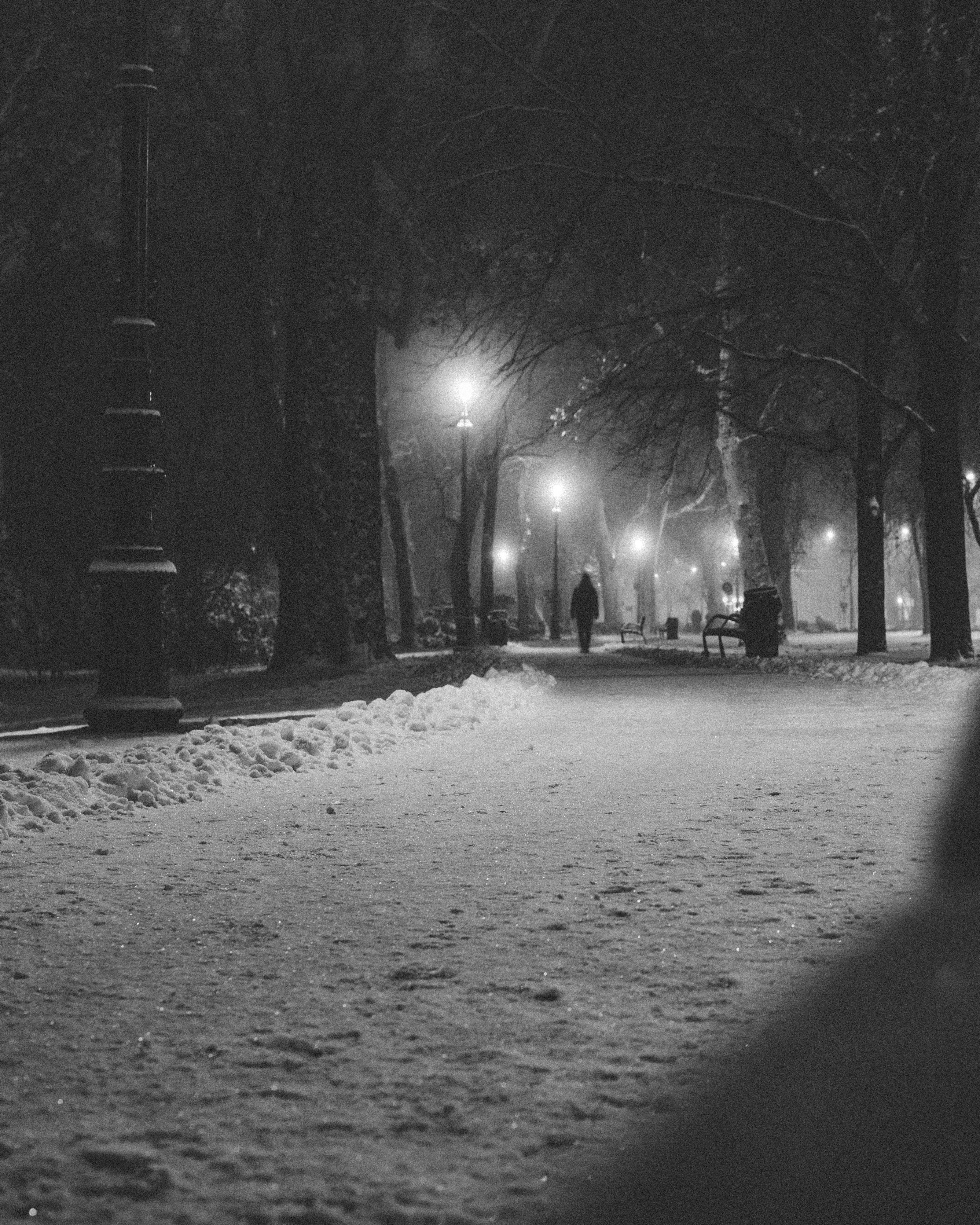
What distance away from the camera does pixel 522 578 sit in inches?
2205

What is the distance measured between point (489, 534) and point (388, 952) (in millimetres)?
40640

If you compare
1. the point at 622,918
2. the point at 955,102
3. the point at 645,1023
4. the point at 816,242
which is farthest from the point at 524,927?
the point at 816,242

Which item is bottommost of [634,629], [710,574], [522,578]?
[634,629]

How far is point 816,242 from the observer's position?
79.4ft

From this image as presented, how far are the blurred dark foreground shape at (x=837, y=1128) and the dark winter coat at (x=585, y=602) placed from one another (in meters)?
31.3

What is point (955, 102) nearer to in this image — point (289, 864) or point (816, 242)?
point (816, 242)

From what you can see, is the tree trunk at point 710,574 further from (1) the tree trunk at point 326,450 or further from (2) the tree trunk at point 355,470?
(1) the tree trunk at point 326,450

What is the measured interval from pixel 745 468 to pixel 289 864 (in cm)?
2929

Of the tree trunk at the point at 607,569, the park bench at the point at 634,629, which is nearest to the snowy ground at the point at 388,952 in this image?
the park bench at the point at 634,629

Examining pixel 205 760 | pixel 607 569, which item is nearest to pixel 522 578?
pixel 607 569

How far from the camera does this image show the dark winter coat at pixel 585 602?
35875 millimetres

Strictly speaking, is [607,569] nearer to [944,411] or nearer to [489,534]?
[489,534]

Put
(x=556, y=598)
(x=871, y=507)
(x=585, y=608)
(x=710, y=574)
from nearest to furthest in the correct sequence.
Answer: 1. (x=871, y=507)
2. (x=585, y=608)
3. (x=556, y=598)
4. (x=710, y=574)

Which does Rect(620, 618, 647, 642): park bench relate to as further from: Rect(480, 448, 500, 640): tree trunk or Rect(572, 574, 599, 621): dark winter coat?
Rect(572, 574, 599, 621): dark winter coat
